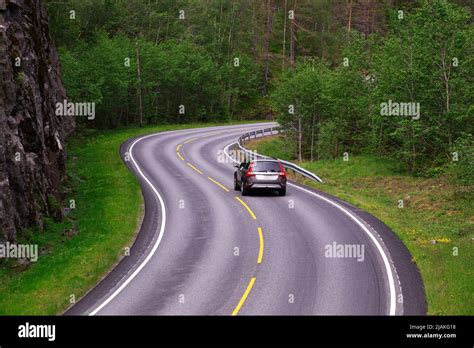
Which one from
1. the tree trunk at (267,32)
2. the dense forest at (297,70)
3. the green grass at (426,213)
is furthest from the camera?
the tree trunk at (267,32)

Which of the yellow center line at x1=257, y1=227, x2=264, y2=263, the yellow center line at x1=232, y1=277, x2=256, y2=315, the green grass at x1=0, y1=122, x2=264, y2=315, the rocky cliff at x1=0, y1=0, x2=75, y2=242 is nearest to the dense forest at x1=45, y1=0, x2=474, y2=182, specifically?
the yellow center line at x1=257, y1=227, x2=264, y2=263

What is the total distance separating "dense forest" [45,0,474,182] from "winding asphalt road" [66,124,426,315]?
778 centimetres

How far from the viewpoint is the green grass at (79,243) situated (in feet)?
44.9

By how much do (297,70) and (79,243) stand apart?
90.3ft

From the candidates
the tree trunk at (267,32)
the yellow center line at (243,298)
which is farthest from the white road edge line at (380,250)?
the tree trunk at (267,32)

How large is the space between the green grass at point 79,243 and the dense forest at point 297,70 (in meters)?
14.5

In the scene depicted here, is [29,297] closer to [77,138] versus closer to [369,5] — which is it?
[77,138]

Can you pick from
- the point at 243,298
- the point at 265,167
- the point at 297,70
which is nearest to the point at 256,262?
the point at 243,298
